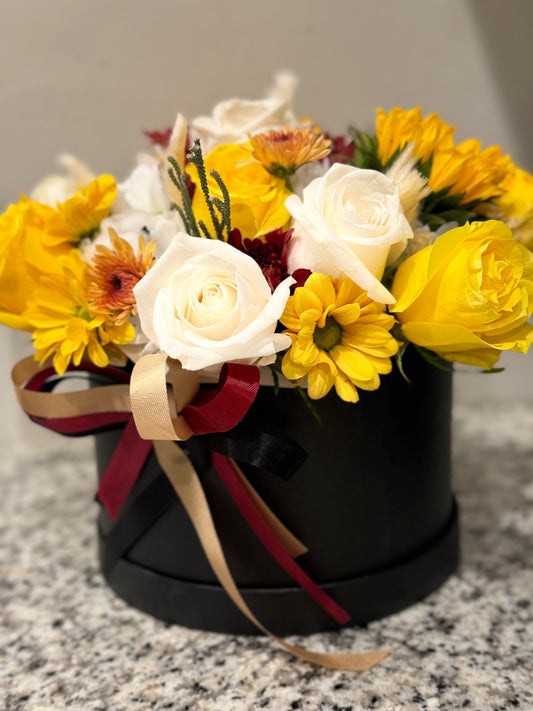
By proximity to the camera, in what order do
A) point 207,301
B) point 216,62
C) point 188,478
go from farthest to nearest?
point 216,62 → point 188,478 → point 207,301

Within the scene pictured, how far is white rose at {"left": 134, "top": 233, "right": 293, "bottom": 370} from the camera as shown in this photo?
0.43 meters

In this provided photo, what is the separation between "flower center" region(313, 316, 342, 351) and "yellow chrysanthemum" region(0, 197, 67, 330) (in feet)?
0.74

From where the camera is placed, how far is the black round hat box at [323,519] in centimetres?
54

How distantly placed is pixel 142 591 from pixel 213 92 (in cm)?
64

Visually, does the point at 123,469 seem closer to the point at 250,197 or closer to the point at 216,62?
the point at 250,197

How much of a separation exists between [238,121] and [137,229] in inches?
6.3

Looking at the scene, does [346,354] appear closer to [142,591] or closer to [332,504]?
[332,504]

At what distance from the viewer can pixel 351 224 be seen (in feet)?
1.48

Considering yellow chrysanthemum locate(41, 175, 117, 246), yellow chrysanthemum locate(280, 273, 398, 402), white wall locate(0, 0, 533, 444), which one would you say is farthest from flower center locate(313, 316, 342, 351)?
white wall locate(0, 0, 533, 444)

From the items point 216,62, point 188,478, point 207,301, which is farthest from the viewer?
point 216,62

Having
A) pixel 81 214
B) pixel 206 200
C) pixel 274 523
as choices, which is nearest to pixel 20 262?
pixel 81 214

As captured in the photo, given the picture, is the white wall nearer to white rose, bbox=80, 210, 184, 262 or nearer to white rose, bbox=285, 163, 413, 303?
white rose, bbox=80, 210, 184, 262

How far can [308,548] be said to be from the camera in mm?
555

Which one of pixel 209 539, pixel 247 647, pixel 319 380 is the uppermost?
pixel 319 380
